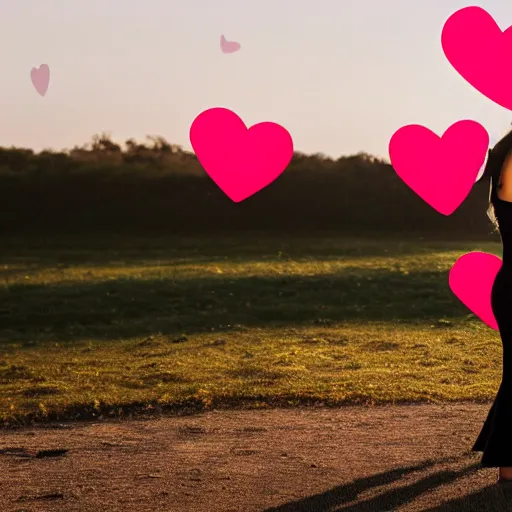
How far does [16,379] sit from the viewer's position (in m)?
9.43

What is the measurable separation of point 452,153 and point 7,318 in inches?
342

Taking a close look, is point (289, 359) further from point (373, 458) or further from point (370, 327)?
point (373, 458)

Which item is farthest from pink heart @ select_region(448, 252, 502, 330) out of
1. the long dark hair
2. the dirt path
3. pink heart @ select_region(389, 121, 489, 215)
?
the long dark hair

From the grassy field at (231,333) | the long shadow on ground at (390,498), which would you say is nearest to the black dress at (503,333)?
the long shadow on ground at (390,498)

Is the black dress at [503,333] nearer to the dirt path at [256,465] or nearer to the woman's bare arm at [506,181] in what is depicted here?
the woman's bare arm at [506,181]

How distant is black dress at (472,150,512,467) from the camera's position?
456cm

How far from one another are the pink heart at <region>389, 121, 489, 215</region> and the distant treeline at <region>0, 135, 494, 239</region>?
1975 cm

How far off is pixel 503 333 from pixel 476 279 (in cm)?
139

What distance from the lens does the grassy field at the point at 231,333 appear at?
818 centimetres

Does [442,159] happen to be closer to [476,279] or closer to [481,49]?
[481,49]

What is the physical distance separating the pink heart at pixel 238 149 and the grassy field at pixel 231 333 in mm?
1789

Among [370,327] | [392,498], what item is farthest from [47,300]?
[392,498]

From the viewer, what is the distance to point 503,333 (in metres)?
4.66

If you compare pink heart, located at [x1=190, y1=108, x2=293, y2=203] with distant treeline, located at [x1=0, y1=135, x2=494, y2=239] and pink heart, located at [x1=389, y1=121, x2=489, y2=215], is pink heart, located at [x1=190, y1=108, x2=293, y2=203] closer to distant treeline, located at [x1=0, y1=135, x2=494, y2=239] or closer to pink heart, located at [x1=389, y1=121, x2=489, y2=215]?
pink heart, located at [x1=389, y1=121, x2=489, y2=215]
